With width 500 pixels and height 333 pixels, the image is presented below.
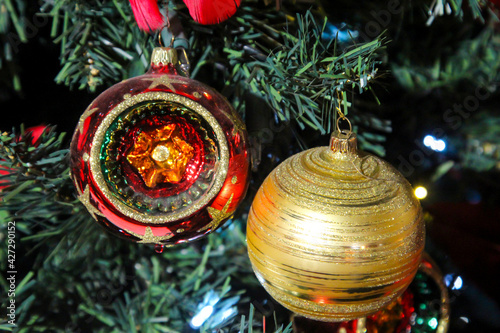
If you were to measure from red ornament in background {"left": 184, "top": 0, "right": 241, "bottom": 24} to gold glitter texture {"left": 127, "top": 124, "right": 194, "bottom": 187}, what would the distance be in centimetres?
11

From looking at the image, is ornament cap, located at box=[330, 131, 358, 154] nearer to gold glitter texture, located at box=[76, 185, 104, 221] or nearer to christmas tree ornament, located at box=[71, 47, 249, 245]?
christmas tree ornament, located at box=[71, 47, 249, 245]

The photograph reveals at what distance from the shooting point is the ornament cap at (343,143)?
0.39 meters

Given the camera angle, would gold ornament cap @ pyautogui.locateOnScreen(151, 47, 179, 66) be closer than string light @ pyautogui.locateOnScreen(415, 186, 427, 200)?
Yes

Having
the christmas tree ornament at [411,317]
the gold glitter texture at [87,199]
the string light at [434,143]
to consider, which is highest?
the gold glitter texture at [87,199]

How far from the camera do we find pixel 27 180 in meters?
0.49

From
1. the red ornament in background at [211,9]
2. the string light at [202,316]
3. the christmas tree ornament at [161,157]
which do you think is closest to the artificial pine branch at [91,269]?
the string light at [202,316]

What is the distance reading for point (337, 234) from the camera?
0.35m

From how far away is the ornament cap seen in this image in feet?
1.27

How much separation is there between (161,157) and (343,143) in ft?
0.58

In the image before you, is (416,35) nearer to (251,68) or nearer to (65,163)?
(251,68)

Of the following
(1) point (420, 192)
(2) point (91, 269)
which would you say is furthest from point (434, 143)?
(2) point (91, 269)

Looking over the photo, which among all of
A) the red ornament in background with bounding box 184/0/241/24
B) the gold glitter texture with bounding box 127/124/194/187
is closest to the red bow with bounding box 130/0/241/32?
the red ornament in background with bounding box 184/0/241/24

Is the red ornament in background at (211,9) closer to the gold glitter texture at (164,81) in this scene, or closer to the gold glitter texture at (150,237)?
the gold glitter texture at (164,81)

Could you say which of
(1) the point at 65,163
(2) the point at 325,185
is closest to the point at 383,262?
(2) the point at 325,185
